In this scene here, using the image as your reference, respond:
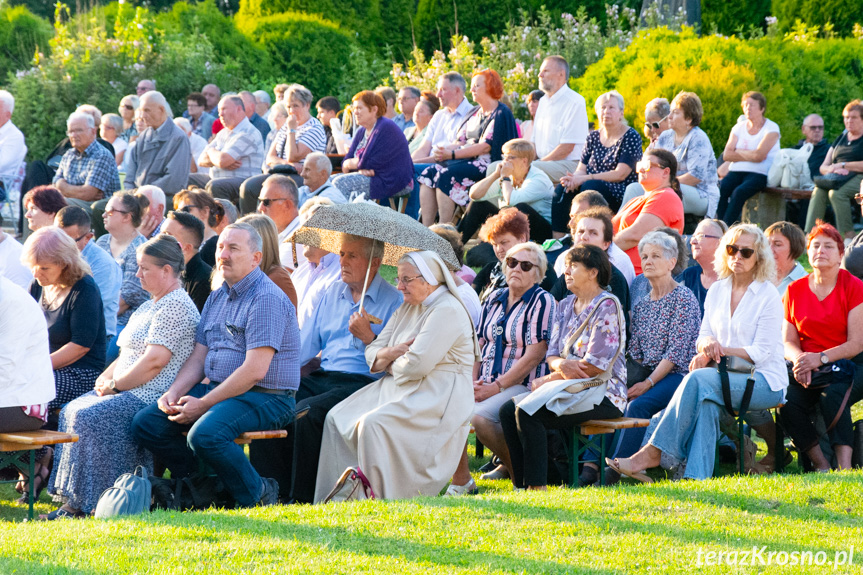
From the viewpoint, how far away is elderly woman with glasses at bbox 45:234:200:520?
611cm

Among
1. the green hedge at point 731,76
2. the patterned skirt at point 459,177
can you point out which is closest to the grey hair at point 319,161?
the patterned skirt at point 459,177

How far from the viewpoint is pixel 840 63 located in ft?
46.9

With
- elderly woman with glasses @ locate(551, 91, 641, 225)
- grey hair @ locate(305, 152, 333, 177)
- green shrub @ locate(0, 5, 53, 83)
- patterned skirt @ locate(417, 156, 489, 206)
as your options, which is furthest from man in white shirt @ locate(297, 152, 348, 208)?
green shrub @ locate(0, 5, 53, 83)

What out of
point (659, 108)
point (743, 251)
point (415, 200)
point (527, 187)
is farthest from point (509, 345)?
point (415, 200)

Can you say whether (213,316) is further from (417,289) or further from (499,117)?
(499,117)

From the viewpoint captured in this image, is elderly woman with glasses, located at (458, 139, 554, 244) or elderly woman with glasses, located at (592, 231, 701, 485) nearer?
elderly woman with glasses, located at (592, 231, 701, 485)

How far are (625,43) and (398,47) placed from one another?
10.1 metres

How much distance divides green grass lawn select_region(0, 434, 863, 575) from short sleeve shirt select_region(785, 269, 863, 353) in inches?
50.9

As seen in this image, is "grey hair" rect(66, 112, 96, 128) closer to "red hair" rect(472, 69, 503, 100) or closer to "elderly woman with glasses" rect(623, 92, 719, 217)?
"red hair" rect(472, 69, 503, 100)

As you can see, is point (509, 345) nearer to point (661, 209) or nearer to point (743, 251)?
point (743, 251)

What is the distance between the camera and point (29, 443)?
19.4 feet

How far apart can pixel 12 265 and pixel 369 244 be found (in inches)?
120

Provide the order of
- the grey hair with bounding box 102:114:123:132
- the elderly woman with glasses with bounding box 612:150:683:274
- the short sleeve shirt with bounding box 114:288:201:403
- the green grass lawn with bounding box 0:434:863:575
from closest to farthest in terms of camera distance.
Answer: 1. the green grass lawn with bounding box 0:434:863:575
2. the short sleeve shirt with bounding box 114:288:201:403
3. the elderly woman with glasses with bounding box 612:150:683:274
4. the grey hair with bounding box 102:114:123:132

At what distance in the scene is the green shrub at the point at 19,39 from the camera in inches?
865
